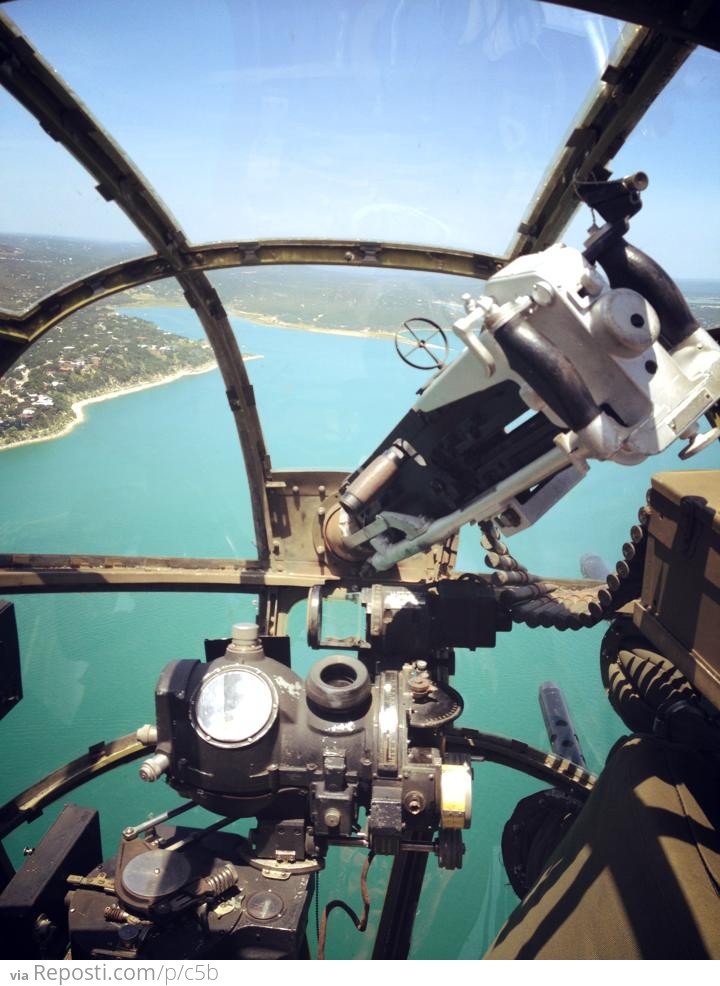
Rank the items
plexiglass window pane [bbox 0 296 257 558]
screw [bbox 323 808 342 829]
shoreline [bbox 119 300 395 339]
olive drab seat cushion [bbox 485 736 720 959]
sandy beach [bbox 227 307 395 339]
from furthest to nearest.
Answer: plexiglass window pane [bbox 0 296 257 558] → sandy beach [bbox 227 307 395 339] → shoreline [bbox 119 300 395 339] → screw [bbox 323 808 342 829] → olive drab seat cushion [bbox 485 736 720 959]

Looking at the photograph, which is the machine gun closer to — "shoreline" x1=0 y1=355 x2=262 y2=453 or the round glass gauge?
the round glass gauge

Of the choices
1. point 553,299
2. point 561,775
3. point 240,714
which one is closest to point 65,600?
point 240,714

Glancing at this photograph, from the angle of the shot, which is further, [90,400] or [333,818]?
[90,400]

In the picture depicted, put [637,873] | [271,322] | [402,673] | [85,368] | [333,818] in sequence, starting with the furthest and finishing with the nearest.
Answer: [85,368], [271,322], [402,673], [333,818], [637,873]

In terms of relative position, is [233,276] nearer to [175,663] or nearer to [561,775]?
[175,663]

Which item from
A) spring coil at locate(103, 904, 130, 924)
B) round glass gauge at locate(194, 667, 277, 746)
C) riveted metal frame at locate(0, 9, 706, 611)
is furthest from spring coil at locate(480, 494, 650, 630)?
spring coil at locate(103, 904, 130, 924)

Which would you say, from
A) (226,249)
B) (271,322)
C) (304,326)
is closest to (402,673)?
(226,249)

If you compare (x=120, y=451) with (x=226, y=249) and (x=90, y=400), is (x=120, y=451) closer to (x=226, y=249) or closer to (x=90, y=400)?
(x=90, y=400)
